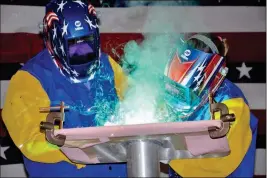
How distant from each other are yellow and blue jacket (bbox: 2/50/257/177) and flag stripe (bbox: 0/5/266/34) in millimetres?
316

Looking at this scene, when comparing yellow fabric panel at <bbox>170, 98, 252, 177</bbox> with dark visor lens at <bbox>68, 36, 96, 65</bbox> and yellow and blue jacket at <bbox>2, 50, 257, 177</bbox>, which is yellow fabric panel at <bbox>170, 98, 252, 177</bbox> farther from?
dark visor lens at <bbox>68, 36, 96, 65</bbox>

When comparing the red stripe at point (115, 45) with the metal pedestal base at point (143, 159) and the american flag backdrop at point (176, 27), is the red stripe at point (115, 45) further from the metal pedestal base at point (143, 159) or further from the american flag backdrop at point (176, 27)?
the metal pedestal base at point (143, 159)

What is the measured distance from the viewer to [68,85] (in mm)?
1476

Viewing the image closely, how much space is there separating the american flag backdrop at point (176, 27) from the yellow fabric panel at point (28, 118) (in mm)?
352

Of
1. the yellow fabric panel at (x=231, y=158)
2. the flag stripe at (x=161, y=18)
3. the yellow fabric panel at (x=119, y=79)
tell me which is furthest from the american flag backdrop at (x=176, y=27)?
the yellow fabric panel at (x=231, y=158)

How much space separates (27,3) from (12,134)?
22.1 inches

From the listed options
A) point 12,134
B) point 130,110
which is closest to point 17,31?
point 12,134

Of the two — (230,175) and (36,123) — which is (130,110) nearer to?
(36,123)

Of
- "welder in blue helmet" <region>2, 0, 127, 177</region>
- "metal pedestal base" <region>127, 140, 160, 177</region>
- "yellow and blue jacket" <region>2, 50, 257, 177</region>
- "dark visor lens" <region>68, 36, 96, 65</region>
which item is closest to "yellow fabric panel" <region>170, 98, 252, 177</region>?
"yellow and blue jacket" <region>2, 50, 257, 177</region>

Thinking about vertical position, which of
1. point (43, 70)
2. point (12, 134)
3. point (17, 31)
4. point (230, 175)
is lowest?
point (230, 175)

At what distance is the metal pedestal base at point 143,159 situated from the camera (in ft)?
3.04

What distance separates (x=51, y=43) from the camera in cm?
147

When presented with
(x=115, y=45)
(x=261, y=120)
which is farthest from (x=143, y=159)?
(x=261, y=120)

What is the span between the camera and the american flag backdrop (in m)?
1.82
